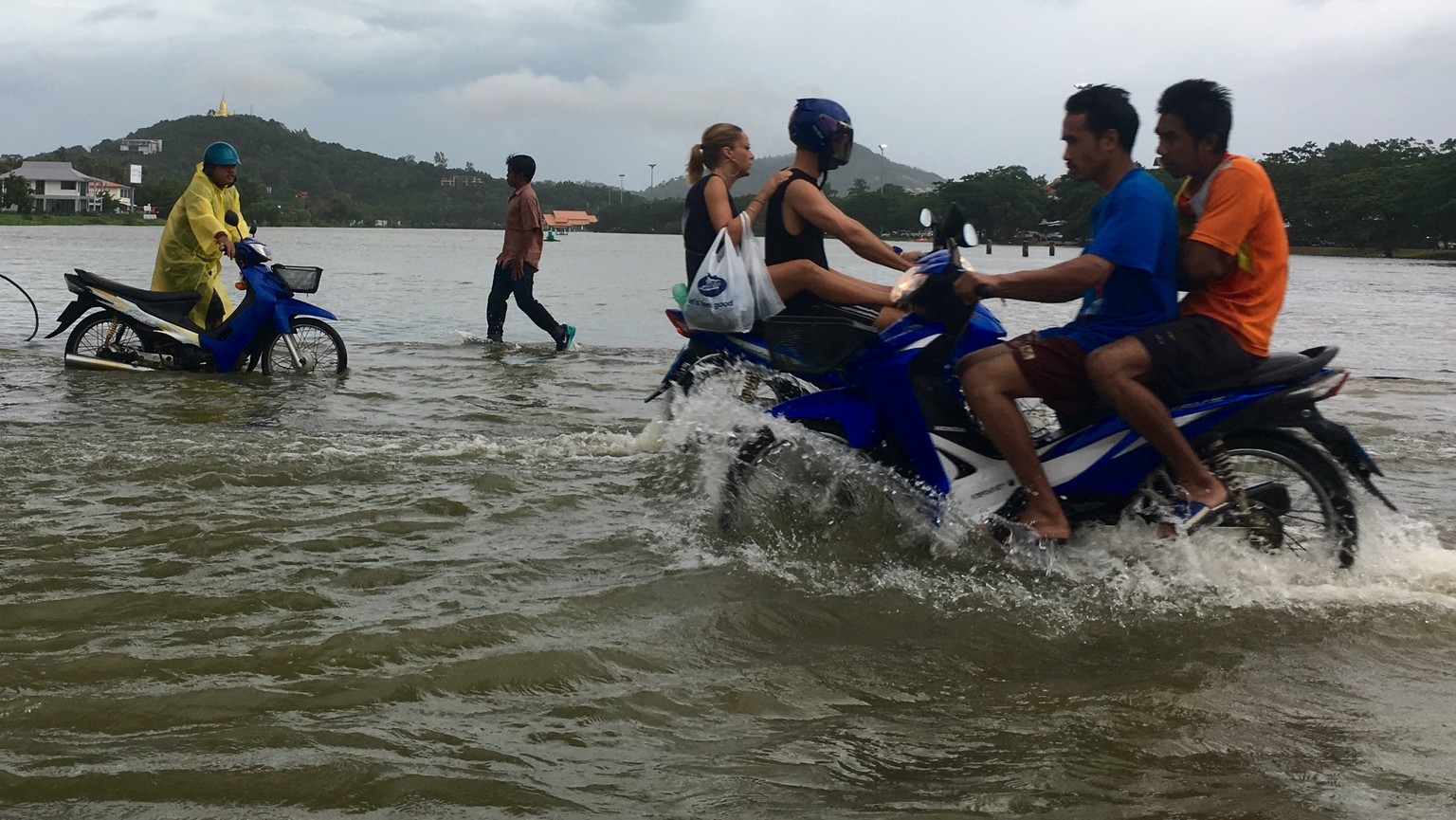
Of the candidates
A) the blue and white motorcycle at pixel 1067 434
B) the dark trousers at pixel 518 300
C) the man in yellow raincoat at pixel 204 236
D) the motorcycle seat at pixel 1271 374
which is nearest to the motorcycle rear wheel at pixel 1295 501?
the blue and white motorcycle at pixel 1067 434

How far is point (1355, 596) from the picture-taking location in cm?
442

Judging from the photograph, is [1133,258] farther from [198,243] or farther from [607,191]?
[607,191]

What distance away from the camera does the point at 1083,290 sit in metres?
4.39

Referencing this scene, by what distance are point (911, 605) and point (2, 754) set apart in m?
2.80

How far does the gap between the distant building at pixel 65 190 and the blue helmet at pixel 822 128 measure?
126m

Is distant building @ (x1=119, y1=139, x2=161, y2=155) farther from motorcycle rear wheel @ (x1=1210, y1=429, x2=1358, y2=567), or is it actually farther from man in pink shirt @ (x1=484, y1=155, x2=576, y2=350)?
motorcycle rear wheel @ (x1=1210, y1=429, x2=1358, y2=567)

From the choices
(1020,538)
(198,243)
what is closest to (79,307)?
(198,243)

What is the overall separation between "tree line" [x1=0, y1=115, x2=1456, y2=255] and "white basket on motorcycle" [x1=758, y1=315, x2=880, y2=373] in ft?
51.7

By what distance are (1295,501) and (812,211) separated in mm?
2275

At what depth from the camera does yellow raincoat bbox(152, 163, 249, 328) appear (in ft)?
33.1

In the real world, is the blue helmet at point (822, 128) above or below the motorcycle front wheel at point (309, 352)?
above

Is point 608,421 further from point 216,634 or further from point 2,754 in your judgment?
point 2,754

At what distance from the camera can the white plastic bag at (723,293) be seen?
16.8 feet

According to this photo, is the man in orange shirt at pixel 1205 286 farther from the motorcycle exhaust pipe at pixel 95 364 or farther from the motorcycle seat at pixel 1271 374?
the motorcycle exhaust pipe at pixel 95 364
